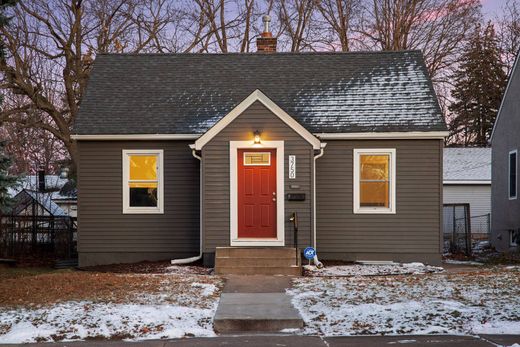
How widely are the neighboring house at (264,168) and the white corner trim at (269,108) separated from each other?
3 centimetres

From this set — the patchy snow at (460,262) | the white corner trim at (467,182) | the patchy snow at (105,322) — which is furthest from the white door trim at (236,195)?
the white corner trim at (467,182)

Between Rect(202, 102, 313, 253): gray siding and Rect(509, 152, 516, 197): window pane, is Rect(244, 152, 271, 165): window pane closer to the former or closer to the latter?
Rect(202, 102, 313, 253): gray siding

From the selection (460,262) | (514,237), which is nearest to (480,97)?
(514,237)

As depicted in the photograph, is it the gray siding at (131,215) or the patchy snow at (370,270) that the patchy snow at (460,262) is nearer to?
the patchy snow at (370,270)

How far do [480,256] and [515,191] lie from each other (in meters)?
3.05

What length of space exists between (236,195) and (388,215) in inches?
156

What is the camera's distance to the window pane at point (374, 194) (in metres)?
15.5

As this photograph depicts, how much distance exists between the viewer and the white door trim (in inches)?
563

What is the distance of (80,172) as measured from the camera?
15883 mm

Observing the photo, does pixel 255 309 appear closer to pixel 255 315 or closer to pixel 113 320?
pixel 255 315

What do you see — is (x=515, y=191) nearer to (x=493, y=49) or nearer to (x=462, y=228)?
(x=462, y=228)

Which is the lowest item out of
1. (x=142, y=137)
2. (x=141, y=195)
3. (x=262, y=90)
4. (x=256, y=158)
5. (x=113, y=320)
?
(x=113, y=320)

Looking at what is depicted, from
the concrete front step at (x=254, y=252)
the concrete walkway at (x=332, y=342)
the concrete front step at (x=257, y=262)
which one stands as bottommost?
the concrete walkway at (x=332, y=342)

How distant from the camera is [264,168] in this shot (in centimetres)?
1459
